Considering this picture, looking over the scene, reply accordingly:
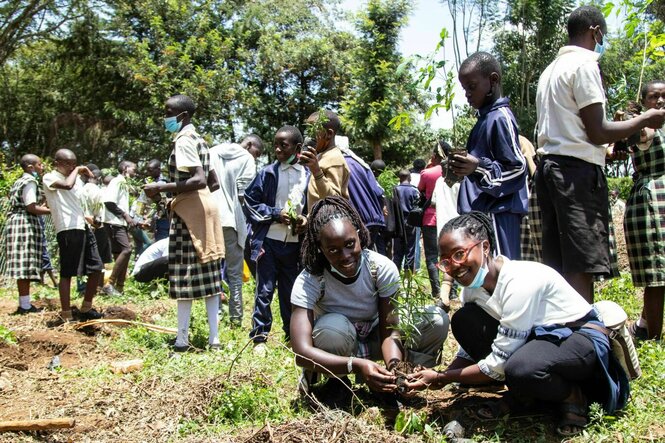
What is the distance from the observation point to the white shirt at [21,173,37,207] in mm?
7172

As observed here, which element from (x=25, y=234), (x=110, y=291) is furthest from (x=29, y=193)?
(x=110, y=291)

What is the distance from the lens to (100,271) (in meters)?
6.75

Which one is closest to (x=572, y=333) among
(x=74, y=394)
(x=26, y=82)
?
(x=74, y=394)

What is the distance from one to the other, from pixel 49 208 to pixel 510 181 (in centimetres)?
527

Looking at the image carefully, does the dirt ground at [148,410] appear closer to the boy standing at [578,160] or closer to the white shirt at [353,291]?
the white shirt at [353,291]

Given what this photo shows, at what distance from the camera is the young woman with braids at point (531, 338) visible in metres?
2.77

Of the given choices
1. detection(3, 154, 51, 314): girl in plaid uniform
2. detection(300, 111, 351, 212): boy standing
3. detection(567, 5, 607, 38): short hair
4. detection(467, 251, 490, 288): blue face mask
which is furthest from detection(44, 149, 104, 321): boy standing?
detection(567, 5, 607, 38): short hair

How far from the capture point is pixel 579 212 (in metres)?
3.43

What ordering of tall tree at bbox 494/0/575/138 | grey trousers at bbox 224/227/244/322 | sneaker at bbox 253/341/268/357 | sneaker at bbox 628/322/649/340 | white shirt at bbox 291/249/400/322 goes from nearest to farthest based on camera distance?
white shirt at bbox 291/249/400/322
sneaker at bbox 628/322/649/340
sneaker at bbox 253/341/268/357
grey trousers at bbox 224/227/244/322
tall tree at bbox 494/0/575/138

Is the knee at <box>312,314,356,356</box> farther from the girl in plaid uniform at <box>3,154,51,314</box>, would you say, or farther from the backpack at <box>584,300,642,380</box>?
the girl in plaid uniform at <box>3,154,51,314</box>

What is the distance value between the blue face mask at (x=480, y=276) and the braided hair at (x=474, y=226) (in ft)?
0.45

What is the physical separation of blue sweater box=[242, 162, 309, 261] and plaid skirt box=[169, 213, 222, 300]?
422mm

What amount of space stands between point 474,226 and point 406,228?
5829 millimetres

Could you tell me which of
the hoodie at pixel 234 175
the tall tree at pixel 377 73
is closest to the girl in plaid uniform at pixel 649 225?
the hoodie at pixel 234 175
